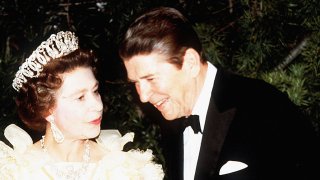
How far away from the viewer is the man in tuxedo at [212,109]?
8.12ft

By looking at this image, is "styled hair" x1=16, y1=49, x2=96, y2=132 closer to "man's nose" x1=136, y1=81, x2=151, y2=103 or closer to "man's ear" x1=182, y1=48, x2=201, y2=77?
"man's nose" x1=136, y1=81, x2=151, y2=103

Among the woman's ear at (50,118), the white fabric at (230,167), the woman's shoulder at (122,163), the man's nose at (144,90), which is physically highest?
the man's nose at (144,90)

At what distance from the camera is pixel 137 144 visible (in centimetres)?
360

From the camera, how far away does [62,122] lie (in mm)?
2811

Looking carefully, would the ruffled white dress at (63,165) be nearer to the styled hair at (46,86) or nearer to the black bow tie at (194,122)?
the styled hair at (46,86)

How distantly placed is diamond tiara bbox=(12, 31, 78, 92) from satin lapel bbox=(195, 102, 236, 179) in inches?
38.2

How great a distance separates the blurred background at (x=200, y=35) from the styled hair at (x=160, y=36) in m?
0.68

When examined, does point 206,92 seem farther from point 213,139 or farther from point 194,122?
point 213,139

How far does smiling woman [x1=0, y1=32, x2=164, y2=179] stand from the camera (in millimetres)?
2764

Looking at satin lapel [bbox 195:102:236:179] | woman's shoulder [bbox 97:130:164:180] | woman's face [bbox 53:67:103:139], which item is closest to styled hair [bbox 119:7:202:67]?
woman's face [bbox 53:67:103:139]

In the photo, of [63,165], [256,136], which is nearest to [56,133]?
[63,165]

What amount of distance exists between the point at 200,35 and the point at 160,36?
969 millimetres

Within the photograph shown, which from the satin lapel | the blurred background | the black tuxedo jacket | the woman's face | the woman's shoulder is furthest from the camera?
the blurred background

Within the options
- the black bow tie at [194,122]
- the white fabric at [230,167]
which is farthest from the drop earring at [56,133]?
the white fabric at [230,167]
